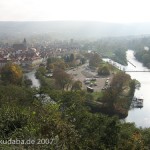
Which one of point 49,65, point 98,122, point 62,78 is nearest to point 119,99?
point 62,78

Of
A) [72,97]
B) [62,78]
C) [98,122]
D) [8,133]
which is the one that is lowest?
[62,78]

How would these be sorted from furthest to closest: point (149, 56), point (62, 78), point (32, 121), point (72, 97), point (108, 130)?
point (149, 56)
point (62, 78)
point (72, 97)
point (108, 130)
point (32, 121)

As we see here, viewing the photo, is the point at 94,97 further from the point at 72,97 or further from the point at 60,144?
the point at 60,144

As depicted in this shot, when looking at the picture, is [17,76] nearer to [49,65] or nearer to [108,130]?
[49,65]

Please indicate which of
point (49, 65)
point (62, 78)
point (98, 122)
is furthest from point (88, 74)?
point (98, 122)

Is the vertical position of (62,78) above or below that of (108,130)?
below

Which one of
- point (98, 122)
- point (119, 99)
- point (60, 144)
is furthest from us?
point (119, 99)

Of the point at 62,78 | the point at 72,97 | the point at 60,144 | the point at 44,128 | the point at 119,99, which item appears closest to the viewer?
the point at 60,144

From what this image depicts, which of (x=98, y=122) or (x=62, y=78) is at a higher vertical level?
(x=98, y=122)

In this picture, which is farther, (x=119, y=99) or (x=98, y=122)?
(x=119, y=99)
